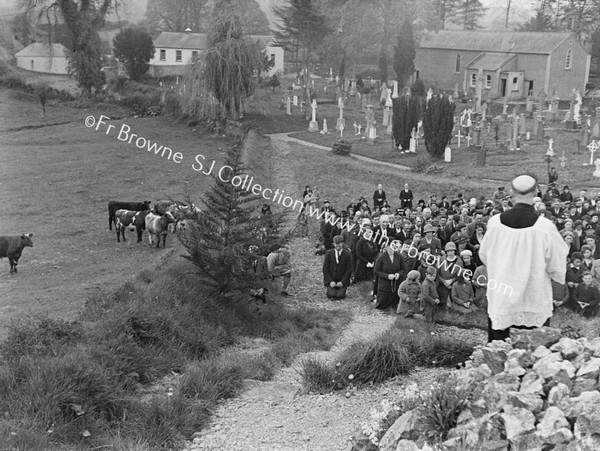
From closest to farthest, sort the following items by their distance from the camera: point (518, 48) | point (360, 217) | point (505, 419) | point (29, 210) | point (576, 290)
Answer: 1. point (505, 419)
2. point (576, 290)
3. point (360, 217)
4. point (29, 210)
5. point (518, 48)

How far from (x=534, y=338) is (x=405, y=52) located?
2145 inches

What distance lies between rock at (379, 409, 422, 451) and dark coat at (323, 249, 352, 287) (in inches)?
332

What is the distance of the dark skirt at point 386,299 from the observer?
13.6 metres

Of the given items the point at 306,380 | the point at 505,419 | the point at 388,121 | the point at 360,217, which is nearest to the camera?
the point at 505,419

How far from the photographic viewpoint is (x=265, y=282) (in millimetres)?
14117

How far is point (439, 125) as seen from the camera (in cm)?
3008

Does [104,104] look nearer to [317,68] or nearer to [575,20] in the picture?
[317,68]

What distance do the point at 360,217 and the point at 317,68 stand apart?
60.2 m

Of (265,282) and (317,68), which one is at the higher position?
(317,68)

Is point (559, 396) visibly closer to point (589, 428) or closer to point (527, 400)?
point (527, 400)

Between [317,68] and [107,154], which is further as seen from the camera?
[317,68]

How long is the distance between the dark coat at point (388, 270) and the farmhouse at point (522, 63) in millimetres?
41091

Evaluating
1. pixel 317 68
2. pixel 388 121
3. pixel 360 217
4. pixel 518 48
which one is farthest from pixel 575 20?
pixel 360 217

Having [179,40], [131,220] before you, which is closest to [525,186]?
[131,220]
